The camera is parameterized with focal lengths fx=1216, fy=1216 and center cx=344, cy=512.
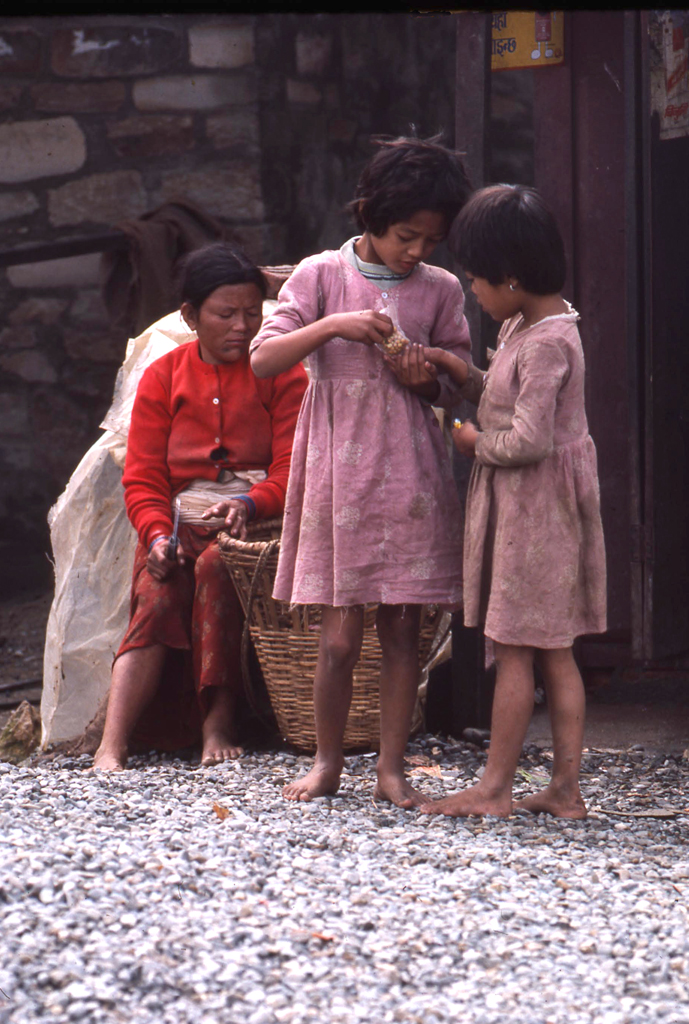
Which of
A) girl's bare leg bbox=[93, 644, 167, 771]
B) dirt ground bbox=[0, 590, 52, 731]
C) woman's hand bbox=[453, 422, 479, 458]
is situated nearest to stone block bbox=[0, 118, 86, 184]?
dirt ground bbox=[0, 590, 52, 731]

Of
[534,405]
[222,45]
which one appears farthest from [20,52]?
[534,405]

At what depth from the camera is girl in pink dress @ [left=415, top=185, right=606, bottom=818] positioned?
2.69 meters

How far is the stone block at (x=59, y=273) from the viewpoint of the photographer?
569 centimetres

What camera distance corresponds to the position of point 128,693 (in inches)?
136

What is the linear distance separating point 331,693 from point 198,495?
0.92 metres

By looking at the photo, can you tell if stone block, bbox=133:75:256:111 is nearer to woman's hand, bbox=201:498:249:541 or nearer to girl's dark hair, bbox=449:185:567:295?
woman's hand, bbox=201:498:249:541

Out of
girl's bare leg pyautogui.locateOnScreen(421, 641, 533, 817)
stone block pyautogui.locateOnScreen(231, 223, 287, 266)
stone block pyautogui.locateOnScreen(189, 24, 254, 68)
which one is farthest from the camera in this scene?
stone block pyautogui.locateOnScreen(231, 223, 287, 266)

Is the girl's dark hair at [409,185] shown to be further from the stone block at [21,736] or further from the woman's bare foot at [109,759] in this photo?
the stone block at [21,736]

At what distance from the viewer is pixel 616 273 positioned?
163 inches

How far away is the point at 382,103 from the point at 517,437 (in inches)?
140

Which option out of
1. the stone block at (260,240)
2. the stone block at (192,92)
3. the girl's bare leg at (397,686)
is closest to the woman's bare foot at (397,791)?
the girl's bare leg at (397,686)

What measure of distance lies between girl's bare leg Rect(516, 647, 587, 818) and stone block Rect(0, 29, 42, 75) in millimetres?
3900

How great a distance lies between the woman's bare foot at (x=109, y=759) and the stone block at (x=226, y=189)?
2760mm

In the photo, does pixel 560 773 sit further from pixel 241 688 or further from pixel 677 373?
pixel 677 373
